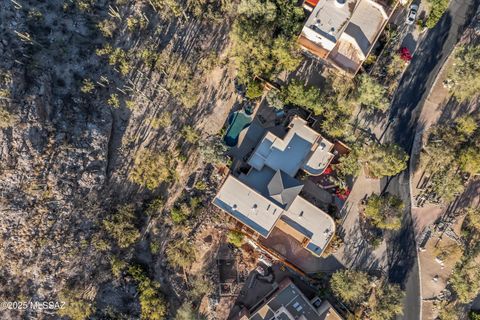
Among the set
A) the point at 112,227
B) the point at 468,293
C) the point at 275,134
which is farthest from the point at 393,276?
the point at 112,227

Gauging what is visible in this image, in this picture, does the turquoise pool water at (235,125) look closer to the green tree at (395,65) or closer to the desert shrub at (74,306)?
the green tree at (395,65)

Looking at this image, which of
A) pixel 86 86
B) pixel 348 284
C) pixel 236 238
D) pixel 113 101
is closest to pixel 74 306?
pixel 236 238

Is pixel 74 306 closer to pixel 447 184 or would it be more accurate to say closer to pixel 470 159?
pixel 447 184

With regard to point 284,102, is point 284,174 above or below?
below

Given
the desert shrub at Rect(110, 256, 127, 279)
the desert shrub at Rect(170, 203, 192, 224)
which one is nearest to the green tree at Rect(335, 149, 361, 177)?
the desert shrub at Rect(170, 203, 192, 224)

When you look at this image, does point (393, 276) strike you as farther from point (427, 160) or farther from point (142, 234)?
point (142, 234)

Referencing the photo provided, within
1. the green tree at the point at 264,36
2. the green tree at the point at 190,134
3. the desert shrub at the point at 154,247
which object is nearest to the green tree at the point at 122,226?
the desert shrub at the point at 154,247
